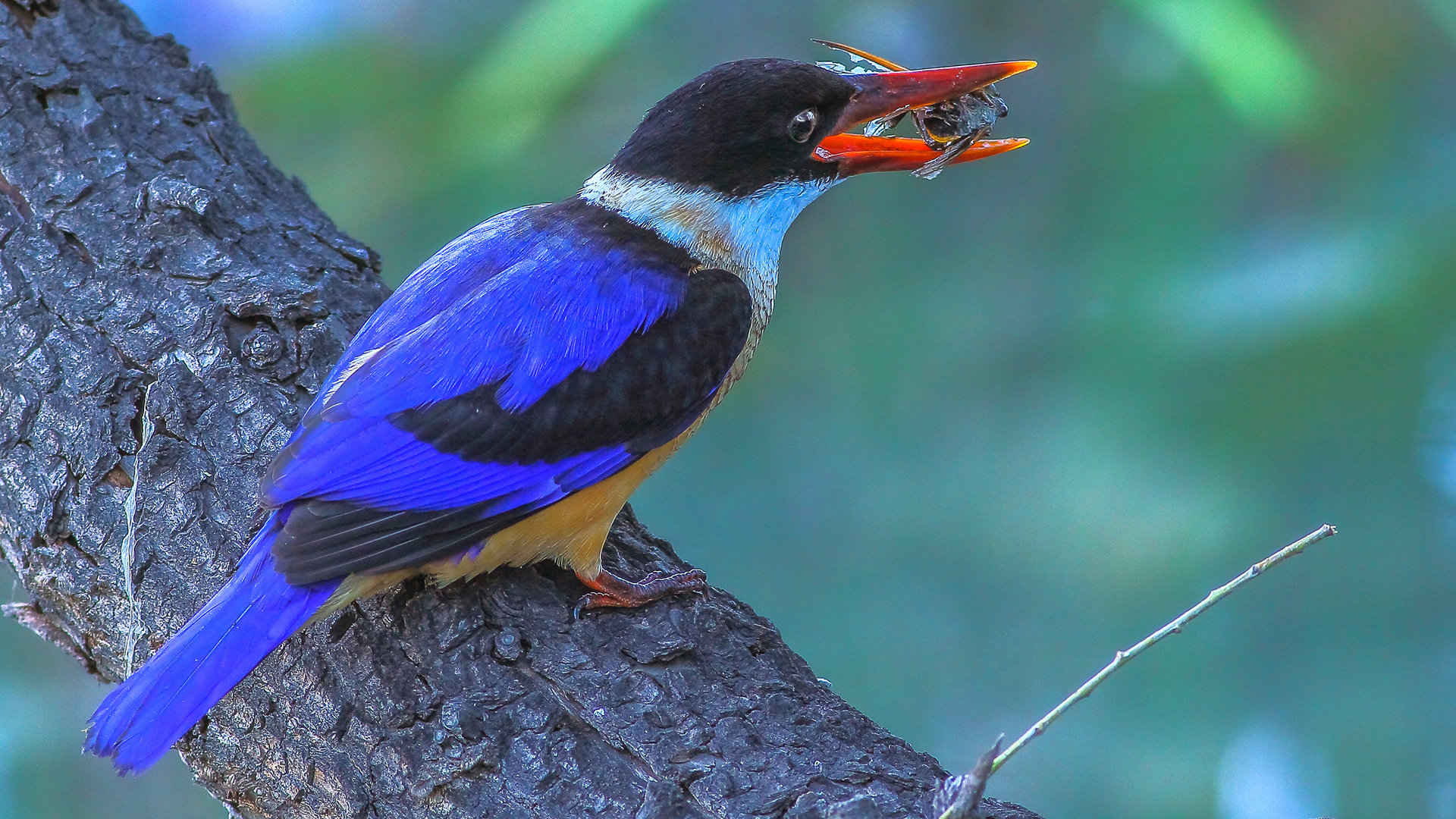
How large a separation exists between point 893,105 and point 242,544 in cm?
125

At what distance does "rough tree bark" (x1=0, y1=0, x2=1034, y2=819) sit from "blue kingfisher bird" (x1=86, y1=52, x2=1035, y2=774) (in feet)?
0.37

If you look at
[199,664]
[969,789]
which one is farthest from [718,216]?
[969,789]

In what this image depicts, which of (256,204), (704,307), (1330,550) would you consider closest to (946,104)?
(704,307)

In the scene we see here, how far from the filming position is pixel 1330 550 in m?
3.31

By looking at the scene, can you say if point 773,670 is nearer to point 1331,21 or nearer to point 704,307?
point 704,307

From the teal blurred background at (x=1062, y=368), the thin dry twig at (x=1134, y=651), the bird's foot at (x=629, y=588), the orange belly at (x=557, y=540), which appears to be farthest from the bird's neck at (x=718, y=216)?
the teal blurred background at (x=1062, y=368)

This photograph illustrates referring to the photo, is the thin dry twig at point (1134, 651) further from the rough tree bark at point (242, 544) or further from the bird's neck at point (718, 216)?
the bird's neck at point (718, 216)

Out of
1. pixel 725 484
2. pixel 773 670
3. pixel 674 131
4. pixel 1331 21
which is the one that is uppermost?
pixel 1331 21

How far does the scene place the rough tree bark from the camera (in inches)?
63.0

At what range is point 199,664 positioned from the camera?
5.36 ft

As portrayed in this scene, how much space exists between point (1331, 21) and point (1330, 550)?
Answer: 4.62 feet

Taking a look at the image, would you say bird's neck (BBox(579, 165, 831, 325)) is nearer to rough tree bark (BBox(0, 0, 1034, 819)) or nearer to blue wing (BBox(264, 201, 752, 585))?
blue wing (BBox(264, 201, 752, 585))

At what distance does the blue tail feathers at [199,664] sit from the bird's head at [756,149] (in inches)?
32.4

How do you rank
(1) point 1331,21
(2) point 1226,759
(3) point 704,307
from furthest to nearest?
(1) point 1331,21 → (2) point 1226,759 → (3) point 704,307
